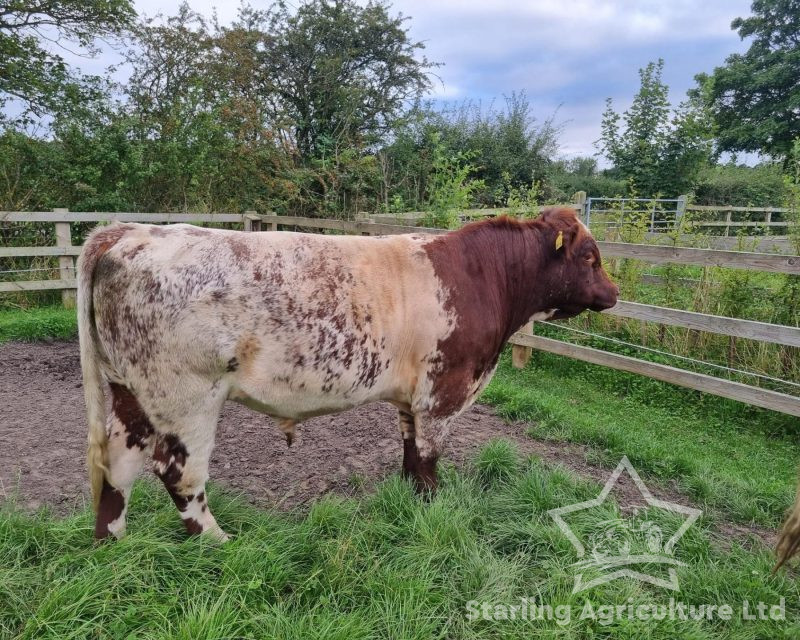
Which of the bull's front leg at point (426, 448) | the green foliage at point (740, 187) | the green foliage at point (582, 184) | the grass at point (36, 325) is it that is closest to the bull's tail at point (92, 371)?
the bull's front leg at point (426, 448)

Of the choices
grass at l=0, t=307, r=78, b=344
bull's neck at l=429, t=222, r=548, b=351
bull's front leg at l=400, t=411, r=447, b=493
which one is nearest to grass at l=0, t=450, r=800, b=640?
bull's front leg at l=400, t=411, r=447, b=493

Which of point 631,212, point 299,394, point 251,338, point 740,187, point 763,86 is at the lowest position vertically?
point 299,394

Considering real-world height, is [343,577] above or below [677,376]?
below

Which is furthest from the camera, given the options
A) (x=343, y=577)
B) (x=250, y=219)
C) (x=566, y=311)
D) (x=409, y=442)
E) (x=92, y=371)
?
(x=250, y=219)

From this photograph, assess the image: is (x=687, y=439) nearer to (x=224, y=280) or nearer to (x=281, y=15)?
(x=224, y=280)

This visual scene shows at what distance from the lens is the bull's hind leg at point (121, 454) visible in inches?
106

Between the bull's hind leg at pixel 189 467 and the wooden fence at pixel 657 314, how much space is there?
4.32 meters

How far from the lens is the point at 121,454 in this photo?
2732mm

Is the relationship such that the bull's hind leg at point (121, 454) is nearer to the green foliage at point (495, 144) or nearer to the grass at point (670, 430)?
the grass at point (670, 430)

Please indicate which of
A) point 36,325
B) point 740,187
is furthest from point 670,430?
point 740,187

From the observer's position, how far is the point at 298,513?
3.25 metres

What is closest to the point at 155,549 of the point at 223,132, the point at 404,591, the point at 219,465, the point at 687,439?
the point at 404,591

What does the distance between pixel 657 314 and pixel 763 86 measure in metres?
30.4

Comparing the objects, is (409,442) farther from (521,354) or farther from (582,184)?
(582,184)
